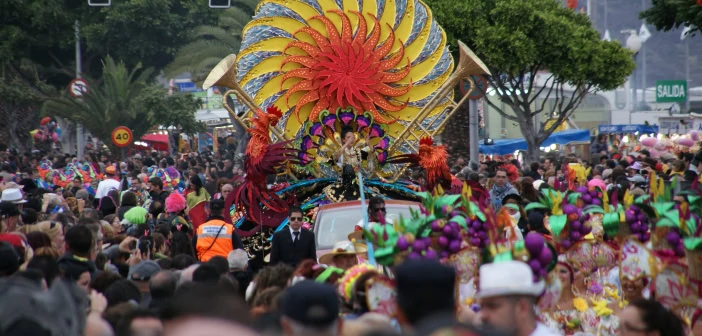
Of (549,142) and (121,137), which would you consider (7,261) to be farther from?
(549,142)

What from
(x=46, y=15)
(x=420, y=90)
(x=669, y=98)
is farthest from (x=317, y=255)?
(x=669, y=98)

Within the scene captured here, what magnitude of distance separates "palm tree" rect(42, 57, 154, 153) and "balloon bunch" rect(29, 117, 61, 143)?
12.5 m

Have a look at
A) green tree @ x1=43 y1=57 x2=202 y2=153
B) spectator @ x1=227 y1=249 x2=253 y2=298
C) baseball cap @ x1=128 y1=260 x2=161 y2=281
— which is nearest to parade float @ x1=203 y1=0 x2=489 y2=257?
spectator @ x1=227 y1=249 x2=253 y2=298

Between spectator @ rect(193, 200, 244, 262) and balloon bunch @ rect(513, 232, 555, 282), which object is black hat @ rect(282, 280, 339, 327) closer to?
balloon bunch @ rect(513, 232, 555, 282)

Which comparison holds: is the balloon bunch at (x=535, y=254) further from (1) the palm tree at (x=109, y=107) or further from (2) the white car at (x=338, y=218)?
(1) the palm tree at (x=109, y=107)

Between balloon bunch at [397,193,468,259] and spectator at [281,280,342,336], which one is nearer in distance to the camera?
spectator at [281,280,342,336]

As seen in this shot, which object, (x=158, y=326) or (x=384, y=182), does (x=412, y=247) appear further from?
(x=384, y=182)

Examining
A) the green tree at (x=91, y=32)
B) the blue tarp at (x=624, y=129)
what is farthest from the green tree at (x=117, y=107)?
the blue tarp at (x=624, y=129)

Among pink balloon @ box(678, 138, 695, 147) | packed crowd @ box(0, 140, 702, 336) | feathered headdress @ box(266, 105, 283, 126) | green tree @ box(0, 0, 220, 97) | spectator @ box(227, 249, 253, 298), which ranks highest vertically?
green tree @ box(0, 0, 220, 97)

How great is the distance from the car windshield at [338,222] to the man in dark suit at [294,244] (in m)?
→ 0.46

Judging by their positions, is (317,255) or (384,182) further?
(384,182)

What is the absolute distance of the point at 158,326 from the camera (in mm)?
5371

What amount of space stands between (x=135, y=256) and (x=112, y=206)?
6.36 m

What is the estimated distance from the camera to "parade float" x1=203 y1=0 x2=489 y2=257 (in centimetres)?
1354
